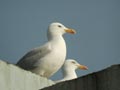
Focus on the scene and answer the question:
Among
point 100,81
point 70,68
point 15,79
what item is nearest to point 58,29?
point 70,68

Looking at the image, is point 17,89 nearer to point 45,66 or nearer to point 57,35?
point 45,66

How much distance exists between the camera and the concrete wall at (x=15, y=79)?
8539 mm

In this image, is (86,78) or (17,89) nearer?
(86,78)

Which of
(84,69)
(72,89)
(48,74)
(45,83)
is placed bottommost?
(84,69)

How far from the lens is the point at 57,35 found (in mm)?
12938

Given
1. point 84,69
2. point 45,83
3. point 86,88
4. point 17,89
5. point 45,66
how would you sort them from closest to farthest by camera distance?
1. point 86,88
2. point 17,89
3. point 45,83
4. point 45,66
5. point 84,69

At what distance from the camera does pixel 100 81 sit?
5.41m

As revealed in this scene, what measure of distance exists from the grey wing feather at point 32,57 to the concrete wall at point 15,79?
2623mm

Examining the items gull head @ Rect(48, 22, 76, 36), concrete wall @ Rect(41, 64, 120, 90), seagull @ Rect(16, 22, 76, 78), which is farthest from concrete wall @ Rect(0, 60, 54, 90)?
gull head @ Rect(48, 22, 76, 36)

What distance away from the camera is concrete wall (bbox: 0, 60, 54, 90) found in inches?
336

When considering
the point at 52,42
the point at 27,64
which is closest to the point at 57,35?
the point at 52,42

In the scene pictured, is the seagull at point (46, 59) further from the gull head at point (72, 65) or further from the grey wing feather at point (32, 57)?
the gull head at point (72, 65)

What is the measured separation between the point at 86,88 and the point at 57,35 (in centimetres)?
757

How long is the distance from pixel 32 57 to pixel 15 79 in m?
3.05
